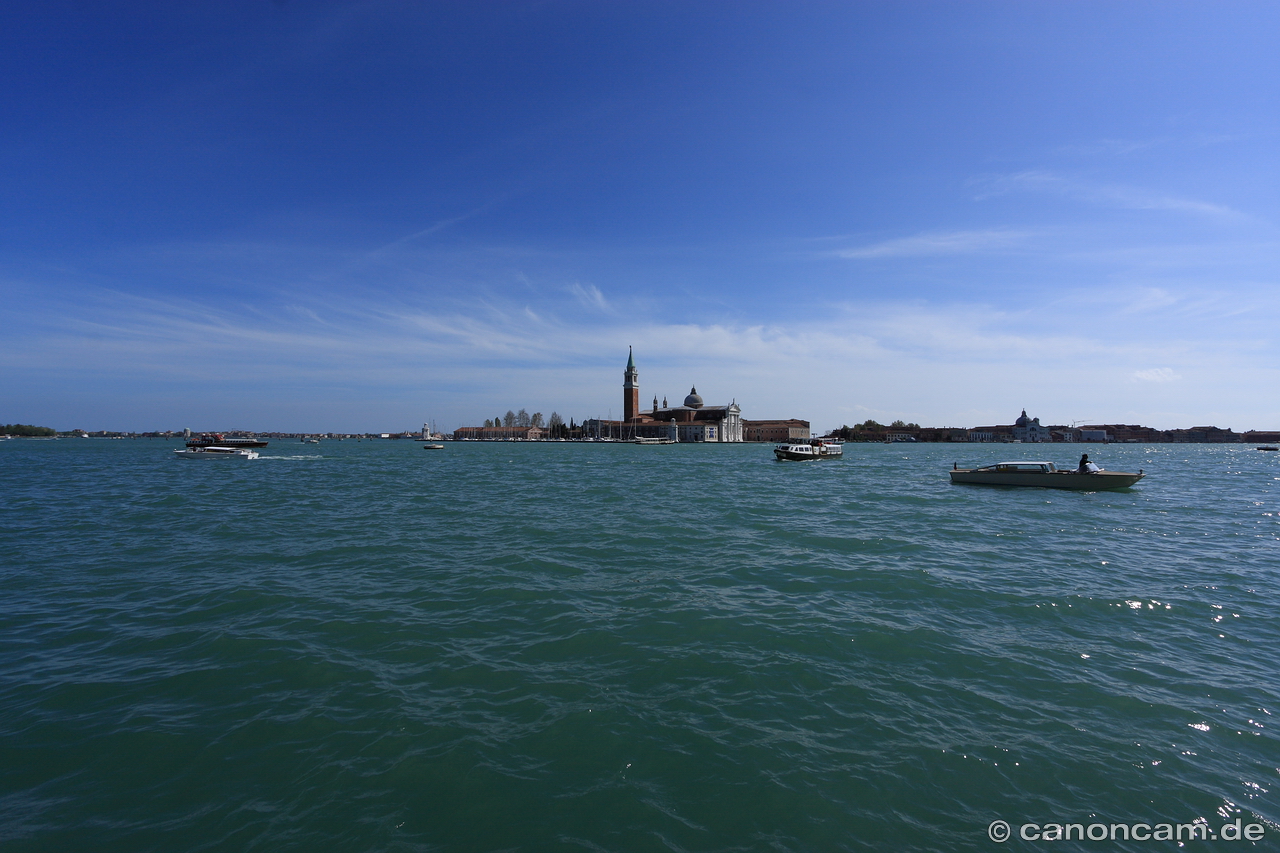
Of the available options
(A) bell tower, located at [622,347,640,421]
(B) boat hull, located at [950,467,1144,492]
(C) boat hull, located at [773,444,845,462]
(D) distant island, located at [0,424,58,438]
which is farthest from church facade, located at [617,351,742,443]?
(D) distant island, located at [0,424,58,438]

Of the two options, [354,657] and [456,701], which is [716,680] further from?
[354,657]

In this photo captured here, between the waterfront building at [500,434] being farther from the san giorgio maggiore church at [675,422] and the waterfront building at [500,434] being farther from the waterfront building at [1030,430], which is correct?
the waterfront building at [1030,430]

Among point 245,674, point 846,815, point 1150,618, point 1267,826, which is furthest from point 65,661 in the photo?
point 1150,618

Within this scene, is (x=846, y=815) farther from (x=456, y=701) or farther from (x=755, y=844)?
(x=456, y=701)

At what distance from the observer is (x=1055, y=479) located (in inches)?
1015

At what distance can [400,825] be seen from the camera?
361 centimetres

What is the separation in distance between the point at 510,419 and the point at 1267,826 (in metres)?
194

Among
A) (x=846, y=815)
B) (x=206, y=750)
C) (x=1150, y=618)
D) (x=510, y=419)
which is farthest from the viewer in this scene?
(x=510, y=419)

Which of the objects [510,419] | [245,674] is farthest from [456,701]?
[510,419]

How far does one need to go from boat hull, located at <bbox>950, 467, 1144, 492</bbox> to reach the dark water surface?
14.9 meters

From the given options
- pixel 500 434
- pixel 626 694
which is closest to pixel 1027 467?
pixel 626 694

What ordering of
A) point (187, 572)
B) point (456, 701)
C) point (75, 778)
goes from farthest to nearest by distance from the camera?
point (187, 572)
point (456, 701)
point (75, 778)

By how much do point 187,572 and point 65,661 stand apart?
429 cm

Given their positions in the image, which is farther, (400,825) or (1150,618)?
(1150,618)
